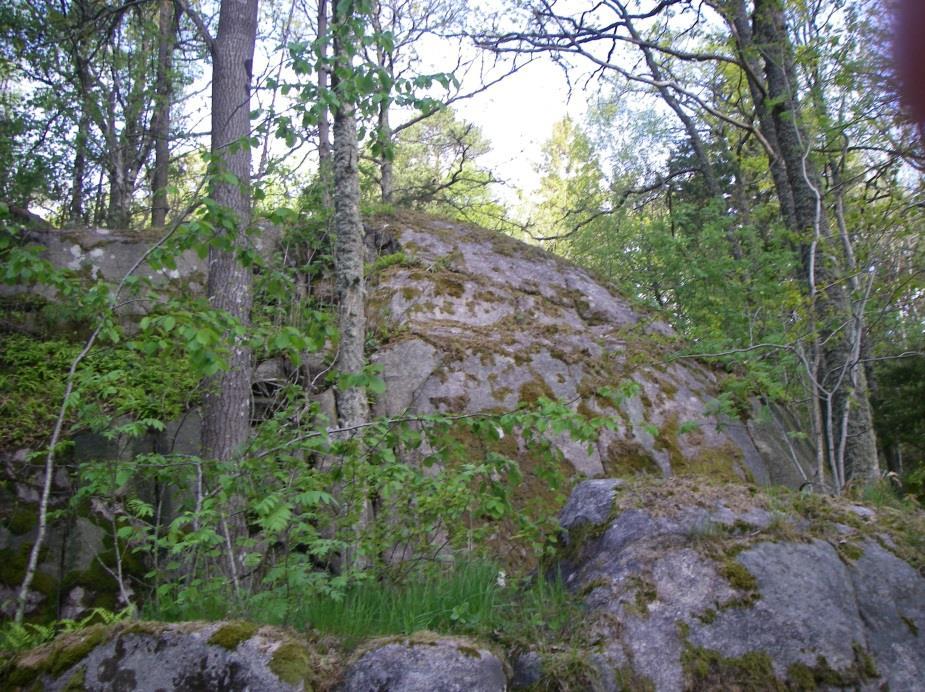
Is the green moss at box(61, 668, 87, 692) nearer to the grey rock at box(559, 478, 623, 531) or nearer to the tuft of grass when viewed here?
the tuft of grass

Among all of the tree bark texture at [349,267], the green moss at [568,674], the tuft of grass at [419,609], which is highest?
the tree bark texture at [349,267]

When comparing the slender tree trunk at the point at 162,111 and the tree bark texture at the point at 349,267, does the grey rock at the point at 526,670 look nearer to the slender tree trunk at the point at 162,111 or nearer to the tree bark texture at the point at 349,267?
the tree bark texture at the point at 349,267

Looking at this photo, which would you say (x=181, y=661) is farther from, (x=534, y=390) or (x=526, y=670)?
(x=534, y=390)

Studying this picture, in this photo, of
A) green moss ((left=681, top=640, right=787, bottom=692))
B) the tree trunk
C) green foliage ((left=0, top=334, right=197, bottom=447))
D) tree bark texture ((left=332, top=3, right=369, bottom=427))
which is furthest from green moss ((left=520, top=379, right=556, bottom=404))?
green moss ((left=681, top=640, right=787, bottom=692))

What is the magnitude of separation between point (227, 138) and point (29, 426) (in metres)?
3.21

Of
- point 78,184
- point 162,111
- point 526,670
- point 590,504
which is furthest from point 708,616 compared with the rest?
point 162,111

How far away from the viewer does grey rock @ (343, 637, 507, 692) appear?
2.84m

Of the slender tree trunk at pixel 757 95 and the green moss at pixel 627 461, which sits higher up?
the slender tree trunk at pixel 757 95

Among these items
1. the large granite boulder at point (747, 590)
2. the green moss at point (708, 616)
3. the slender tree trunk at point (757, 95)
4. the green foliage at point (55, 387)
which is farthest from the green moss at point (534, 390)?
the green moss at point (708, 616)

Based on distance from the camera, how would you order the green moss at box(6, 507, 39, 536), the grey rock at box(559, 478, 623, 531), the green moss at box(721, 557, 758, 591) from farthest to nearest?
the green moss at box(6, 507, 39, 536) → the grey rock at box(559, 478, 623, 531) → the green moss at box(721, 557, 758, 591)

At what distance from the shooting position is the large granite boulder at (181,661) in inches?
112

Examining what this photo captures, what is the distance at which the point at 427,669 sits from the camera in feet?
9.42

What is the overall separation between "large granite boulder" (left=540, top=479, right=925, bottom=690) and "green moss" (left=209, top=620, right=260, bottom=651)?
1.46 m

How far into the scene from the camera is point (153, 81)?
12.2 metres
